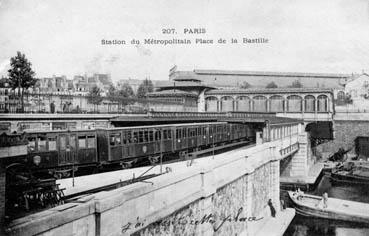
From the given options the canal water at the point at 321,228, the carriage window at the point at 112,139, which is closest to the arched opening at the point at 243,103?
the canal water at the point at 321,228

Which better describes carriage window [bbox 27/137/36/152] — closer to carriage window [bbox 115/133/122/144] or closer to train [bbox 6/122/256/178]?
train [bbox 6/122/256/178]

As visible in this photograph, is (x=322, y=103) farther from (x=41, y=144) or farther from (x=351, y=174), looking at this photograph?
(x=41, y=144)

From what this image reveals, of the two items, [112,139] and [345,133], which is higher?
[112,139]

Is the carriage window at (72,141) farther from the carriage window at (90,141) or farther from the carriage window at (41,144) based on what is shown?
the carriage window at (41,144)

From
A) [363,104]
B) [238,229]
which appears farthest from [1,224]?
[363,104]

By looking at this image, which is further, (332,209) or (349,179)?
(349,179)

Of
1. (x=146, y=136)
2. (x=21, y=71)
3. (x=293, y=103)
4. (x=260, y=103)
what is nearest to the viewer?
(x=146, y=136)

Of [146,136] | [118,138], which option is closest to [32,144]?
[118,138]
